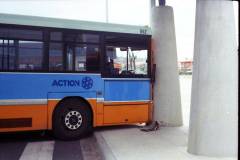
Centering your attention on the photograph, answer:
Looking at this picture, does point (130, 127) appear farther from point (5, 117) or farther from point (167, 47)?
point (5, 117)

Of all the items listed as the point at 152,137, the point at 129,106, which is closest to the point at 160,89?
the point at 129,106

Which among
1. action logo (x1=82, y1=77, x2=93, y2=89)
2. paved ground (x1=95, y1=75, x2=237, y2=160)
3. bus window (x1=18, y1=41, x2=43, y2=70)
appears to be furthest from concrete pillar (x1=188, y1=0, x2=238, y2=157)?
bus window (x1=18, y1=41, x2=43, y2=70)

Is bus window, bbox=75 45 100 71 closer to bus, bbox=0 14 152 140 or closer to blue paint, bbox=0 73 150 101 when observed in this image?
bus, bbox=0 14 152 140

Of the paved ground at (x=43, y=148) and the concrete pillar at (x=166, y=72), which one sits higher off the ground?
the concrete pillar at (x=166, y=72)

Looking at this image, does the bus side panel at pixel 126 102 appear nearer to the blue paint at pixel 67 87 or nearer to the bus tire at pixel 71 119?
the blue paint at pixel 67 87

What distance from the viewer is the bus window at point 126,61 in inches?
417

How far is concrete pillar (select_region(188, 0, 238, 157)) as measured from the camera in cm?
758

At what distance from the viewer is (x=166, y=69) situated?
1189 cm

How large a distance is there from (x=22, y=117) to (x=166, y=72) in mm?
4574

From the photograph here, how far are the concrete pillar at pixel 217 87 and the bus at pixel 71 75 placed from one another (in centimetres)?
326

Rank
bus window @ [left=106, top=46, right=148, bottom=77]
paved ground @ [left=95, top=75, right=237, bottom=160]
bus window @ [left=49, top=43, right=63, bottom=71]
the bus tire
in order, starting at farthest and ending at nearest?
bus window @ [left=106, top=46, right=148, bottom=77] → the bus tire → bus window @ [left=49, top=43, right=63, bottom=71] → paved ground @ [left=95, top=75, right=237, bottom=160]

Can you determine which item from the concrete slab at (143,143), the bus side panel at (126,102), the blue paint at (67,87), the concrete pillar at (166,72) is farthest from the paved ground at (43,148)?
the concrete pillar at (166,72)

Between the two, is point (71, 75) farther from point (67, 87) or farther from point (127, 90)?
point (127, 90)

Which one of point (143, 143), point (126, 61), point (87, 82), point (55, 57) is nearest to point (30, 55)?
point (55, 57)
